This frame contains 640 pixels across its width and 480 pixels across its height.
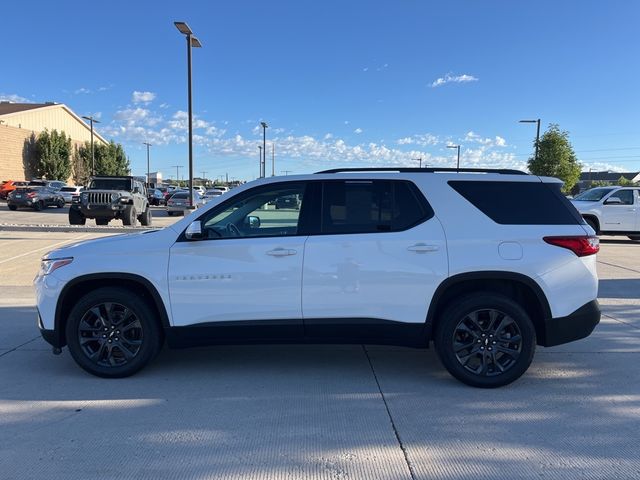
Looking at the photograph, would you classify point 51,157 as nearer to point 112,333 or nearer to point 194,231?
point 112,333

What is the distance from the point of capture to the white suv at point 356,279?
425 centimetres

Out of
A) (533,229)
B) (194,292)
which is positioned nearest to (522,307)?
(533,229)

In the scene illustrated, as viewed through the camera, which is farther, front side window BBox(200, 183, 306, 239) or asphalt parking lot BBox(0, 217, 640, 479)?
front side window BBox(200, 183, 306, 239)

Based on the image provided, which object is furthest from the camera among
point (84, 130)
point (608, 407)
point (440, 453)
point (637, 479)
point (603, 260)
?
point (84, 130)

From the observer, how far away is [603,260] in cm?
1238

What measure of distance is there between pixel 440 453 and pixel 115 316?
2.89 metres

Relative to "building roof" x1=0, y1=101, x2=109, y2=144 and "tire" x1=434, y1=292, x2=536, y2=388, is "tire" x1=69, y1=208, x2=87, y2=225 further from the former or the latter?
"building roof" x1=0, y1=101, x2=109, y2=144

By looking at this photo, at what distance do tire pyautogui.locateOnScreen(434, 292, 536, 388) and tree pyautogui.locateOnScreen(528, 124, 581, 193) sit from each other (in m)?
31.2

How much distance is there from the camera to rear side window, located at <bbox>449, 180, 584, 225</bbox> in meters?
4.34

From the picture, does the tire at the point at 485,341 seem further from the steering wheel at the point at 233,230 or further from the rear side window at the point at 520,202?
the steering wheel at the point at 233,230

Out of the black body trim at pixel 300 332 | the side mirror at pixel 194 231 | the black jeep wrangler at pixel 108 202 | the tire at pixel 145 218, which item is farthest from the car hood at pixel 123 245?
the tire at pixel 145 218

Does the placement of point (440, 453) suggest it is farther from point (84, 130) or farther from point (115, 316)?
point (84, 130)

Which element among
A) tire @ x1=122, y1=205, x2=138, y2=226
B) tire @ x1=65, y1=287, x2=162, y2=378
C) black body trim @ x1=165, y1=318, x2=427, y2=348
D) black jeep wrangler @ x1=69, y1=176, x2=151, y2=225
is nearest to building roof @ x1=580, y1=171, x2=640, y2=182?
black jeep wrangler @ x1=69, y1=176, x2=151, y2=225

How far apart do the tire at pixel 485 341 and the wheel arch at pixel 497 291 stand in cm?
9
